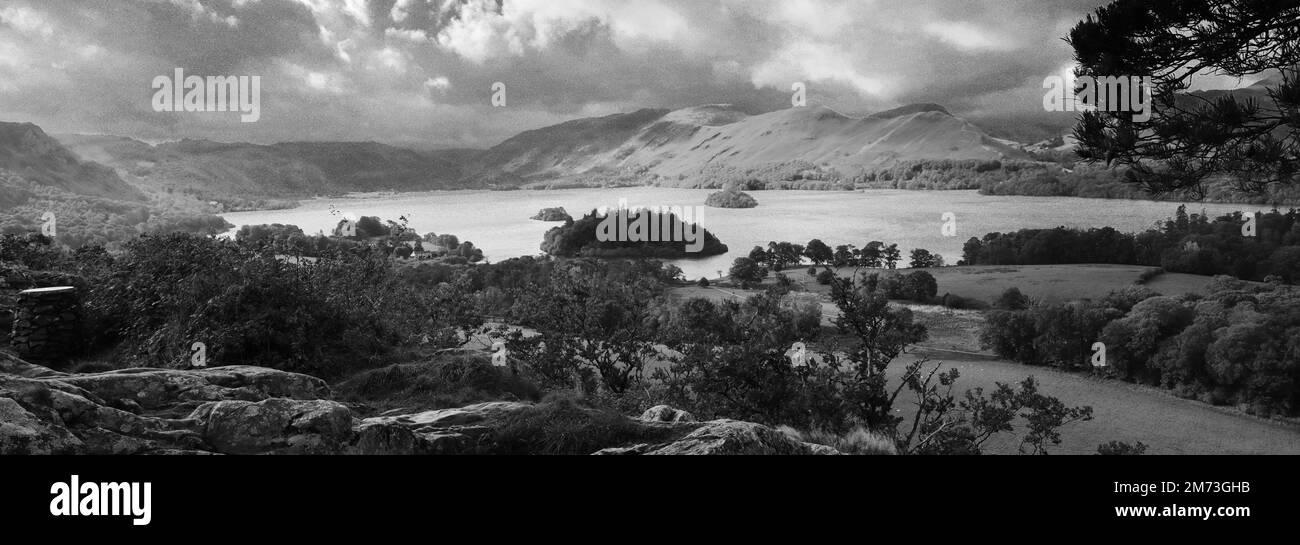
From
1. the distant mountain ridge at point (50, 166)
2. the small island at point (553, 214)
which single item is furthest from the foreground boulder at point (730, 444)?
the distant mountain ridge at point (50, 166)

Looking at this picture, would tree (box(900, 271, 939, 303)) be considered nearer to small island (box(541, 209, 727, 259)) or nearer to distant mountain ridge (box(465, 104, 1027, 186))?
small island (box(541, 209, 727, 259))

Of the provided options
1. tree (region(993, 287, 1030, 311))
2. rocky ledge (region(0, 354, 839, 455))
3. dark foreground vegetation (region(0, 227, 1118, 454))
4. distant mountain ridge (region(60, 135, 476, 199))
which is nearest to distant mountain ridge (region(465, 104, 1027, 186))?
distant mountain ridge (region(60, 135, 476, 199))

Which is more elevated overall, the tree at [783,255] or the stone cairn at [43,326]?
the tree at [783,255]

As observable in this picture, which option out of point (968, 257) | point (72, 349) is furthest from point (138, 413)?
point (968, 257)

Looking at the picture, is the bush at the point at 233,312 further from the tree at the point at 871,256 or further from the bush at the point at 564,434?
the tree at the point at 871,256

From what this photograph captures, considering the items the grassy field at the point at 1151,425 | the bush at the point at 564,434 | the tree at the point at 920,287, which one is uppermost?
the tree at the point at 920,287
